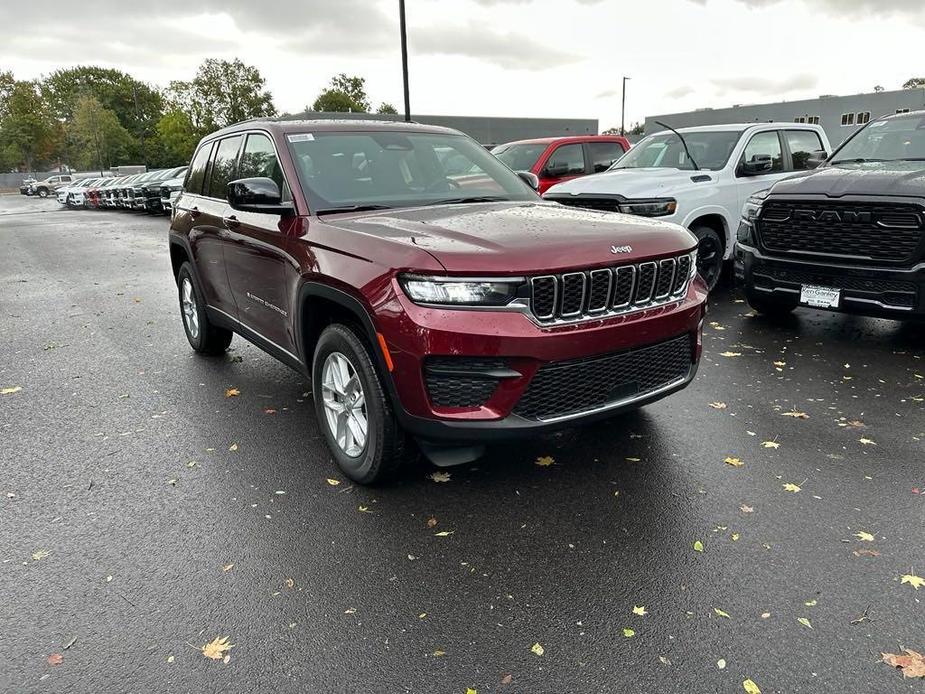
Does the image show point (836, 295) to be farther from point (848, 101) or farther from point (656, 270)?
point (848, 101)

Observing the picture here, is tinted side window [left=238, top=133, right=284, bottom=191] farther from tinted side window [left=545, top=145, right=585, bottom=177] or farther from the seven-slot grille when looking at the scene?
tinted side window [left=545, top=145, right=585, bottom=177]

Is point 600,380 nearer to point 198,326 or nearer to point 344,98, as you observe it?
point 198,326

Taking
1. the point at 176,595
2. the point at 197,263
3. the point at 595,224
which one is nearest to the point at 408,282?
the point at 595,224

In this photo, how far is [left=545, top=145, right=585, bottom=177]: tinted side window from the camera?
1162cm

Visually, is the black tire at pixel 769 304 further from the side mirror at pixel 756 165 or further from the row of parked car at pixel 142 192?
the row of parked car at pixel 142 192

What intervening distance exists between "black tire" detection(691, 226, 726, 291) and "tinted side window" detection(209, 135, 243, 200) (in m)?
5.37

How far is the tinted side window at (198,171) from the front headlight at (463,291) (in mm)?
3408

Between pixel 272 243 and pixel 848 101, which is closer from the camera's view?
pixel 272 243

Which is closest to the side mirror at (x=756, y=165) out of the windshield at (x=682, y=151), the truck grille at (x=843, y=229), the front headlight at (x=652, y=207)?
the windshield at (x=682, y=151)

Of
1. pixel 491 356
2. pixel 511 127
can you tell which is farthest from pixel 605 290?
pixel 511 127

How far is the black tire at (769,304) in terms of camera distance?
6.30 m

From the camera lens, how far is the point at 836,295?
5.71 metres

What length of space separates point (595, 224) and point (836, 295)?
3241 mm

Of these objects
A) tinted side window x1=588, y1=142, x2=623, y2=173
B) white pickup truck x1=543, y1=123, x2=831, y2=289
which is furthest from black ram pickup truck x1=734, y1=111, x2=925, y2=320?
tinted side window x1=588, y1=142, x2=623, y2=173
